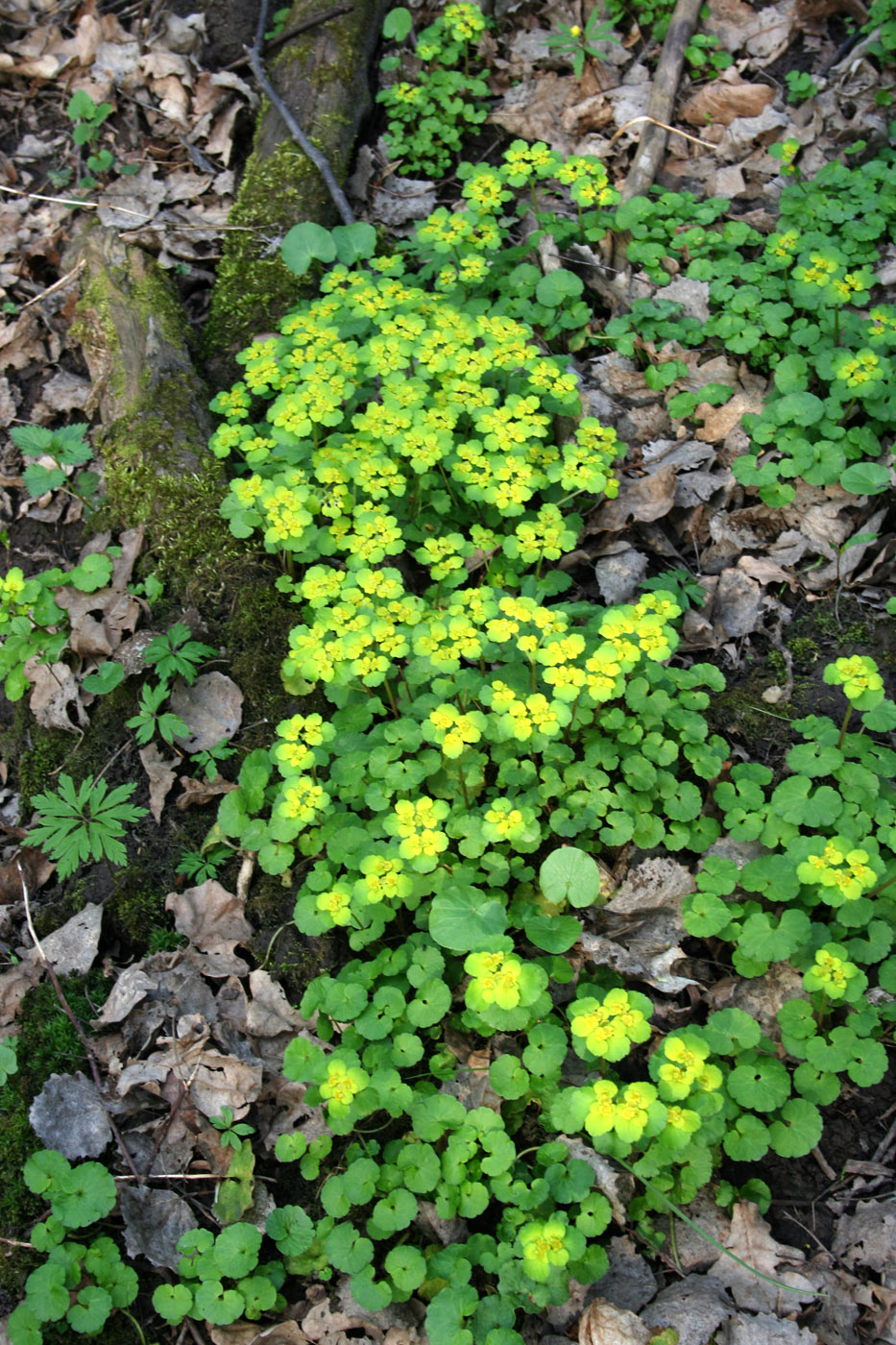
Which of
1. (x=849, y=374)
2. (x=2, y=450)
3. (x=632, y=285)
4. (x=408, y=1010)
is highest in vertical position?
(x=2, y=450)

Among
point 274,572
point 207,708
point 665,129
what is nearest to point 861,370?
point 665,129

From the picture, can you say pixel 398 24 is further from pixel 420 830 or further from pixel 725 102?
pixel 420 830

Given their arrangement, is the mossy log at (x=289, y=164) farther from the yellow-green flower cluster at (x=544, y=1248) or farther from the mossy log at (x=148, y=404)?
the yellow-green flower cluster at (x=544, y=1248)

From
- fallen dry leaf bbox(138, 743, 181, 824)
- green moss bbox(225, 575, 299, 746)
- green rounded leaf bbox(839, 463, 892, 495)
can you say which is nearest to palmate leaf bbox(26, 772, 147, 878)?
fallen dry leaf bbox(138, 743, 181, 824)

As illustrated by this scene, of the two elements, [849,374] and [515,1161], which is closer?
[515,1161]

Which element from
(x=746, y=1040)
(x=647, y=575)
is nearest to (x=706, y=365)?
(x=647, y=575)

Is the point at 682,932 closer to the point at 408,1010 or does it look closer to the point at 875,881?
the point at 875,881
